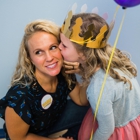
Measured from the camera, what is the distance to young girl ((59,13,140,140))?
78 centimetres

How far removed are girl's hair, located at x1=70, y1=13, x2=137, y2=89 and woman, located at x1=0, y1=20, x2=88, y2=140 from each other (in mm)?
105

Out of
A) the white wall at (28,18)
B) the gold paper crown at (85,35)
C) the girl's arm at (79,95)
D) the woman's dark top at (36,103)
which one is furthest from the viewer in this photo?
the girl's arm at (79,95)

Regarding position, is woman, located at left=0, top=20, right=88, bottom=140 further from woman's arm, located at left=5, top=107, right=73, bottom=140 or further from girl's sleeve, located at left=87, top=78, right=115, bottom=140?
girl's sleeve, located at left=87, top=78, right=115, bottom=140

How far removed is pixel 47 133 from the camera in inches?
44.7

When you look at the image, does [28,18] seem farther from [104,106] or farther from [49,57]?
[104,106]

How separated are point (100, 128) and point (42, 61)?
35 cm

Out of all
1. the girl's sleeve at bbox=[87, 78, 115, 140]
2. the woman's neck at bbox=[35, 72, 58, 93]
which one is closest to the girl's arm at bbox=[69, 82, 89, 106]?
the woman's neck at bbox=[35, 72, 58, 93]

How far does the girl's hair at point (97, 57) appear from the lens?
783 millimetres

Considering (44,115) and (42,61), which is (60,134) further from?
(42,61)

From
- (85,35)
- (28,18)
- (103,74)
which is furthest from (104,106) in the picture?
(28,18)

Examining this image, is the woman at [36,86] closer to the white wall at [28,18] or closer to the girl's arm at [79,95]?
the girl's arm at [79,95]

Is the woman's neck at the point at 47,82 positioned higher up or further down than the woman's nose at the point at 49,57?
further down

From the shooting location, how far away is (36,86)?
3.01ft

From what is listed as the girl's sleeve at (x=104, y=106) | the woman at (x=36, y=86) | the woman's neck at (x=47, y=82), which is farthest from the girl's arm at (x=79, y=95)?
the girl's sleeve at (x=104, y=106)
